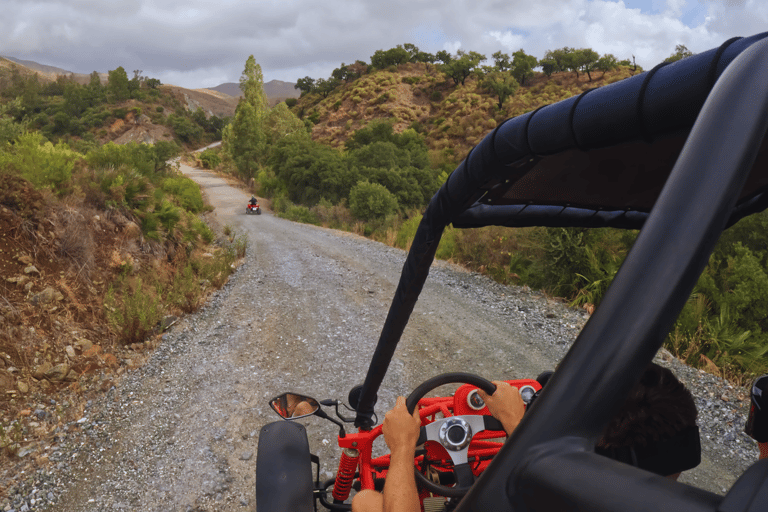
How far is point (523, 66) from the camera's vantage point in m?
51.1

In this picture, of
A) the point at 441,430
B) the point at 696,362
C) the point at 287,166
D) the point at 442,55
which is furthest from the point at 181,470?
the point at 442,55

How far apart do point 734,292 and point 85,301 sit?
840 cm

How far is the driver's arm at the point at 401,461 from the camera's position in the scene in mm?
1408

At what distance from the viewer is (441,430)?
1.52 m

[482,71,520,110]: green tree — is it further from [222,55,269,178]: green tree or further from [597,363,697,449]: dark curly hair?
[597,363,697,449]: dark curly hair

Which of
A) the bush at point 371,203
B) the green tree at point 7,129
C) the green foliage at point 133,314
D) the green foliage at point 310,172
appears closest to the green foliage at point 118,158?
the green tree at point 7,129

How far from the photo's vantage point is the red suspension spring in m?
1.99

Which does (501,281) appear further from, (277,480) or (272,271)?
(277,480)

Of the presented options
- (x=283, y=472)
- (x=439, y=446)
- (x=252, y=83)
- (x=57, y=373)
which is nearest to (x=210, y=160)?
(x=252, y=83)

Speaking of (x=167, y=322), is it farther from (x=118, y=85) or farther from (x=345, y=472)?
(x=118, y=85)

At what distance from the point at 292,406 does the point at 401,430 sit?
73 cm

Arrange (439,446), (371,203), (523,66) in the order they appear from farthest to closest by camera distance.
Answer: (523,66)
(371,203)
(439,446)

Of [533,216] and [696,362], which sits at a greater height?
[533,216]

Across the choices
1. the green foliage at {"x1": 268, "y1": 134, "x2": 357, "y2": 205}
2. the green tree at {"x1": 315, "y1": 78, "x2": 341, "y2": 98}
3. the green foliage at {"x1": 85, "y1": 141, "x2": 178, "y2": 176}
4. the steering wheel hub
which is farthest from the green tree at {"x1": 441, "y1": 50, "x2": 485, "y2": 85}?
the steering wheel hub
